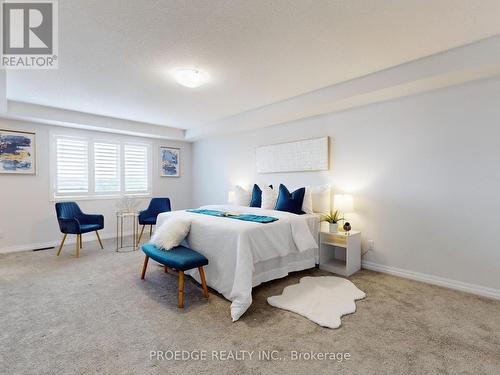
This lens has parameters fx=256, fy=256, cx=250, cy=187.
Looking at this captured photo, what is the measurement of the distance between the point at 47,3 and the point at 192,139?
446cm

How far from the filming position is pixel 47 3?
1847 mm

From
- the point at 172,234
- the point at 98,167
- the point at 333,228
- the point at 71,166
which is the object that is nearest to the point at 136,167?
the point at 98,167

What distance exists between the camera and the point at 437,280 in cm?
297

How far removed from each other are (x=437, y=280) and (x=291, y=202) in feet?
6.41

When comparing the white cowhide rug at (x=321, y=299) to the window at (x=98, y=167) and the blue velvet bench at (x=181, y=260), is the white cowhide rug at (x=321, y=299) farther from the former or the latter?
the window at (x=98, y=167)

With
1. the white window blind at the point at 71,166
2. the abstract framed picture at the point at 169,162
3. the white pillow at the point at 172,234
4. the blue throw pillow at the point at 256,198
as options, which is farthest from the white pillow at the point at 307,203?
the white window blind at the point at 71,166

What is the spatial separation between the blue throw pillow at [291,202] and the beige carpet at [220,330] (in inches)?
40.6

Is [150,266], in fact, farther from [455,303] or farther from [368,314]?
[455,303]

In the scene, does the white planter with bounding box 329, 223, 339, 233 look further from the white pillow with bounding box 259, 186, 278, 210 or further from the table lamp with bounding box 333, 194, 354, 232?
the white pillow with bounding box 259, 186, 278, 210

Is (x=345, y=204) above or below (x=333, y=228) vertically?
above

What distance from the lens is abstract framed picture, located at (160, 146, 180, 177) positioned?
6254mm

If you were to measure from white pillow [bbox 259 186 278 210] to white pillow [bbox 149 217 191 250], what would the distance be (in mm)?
1447

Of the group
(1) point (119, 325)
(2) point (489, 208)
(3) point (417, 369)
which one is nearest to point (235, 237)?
(1) point (119, 325)

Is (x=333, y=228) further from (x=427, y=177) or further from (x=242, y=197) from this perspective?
(x=242, y=197)
